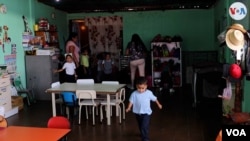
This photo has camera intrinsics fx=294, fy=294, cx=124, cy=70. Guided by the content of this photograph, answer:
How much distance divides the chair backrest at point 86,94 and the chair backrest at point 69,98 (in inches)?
4.2

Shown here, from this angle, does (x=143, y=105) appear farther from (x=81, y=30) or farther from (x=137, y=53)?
(x=81, y=30)

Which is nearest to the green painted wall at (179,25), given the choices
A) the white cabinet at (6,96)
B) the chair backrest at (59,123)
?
the white cabinet at (6,96)

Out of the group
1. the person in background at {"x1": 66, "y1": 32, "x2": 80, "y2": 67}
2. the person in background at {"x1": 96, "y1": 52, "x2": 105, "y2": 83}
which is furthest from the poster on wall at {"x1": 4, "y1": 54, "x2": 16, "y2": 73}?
the person in background at {"x1": 96, "y1": 52, "x2": 105, "y2": 83}

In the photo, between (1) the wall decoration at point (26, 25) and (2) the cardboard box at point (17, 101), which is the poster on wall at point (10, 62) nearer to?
(2) the cardboard box at point (17, 101)

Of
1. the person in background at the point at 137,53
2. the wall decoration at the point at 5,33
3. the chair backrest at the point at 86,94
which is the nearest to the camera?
the chair backrest at the point at 86,94

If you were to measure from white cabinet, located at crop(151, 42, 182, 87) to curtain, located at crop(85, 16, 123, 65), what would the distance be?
1.64 metres

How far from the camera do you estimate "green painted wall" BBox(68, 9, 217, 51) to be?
10.6 m

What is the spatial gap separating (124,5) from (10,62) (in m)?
4.36

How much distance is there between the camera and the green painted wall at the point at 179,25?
10.6 meters

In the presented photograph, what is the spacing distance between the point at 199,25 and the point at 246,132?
8.56 meters

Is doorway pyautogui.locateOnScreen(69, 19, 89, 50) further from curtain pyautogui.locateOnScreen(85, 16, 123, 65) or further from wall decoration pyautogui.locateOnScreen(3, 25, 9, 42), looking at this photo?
wall decoration pyautogui.locateOnScreen(3, 25, 9, 42)

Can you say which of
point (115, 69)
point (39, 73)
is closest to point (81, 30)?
point (115, 69)

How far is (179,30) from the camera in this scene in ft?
35.2

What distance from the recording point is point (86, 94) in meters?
5.66
